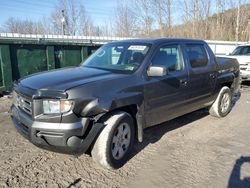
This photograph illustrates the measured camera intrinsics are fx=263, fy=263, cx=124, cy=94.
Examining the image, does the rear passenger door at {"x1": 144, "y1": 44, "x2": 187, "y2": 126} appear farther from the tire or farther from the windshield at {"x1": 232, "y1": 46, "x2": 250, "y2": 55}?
the windshield at {"x1": 232, "y1": 46, "x2": 250, "y2": 55}

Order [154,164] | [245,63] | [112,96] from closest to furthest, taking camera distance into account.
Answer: [112,96], [154,164], [245,63]

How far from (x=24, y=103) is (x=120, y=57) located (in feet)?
5.73

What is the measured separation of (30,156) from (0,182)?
755 millimetres

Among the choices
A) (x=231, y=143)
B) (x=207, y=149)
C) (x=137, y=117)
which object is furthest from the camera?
(x=231, y=143)

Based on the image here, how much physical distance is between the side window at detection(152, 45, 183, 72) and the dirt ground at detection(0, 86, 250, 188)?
4.35 feet

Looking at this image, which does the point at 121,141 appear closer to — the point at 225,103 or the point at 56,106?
the point at 56,106

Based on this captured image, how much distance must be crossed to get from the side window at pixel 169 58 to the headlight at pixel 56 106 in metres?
1.66

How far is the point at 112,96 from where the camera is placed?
341cm

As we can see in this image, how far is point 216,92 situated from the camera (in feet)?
19.3

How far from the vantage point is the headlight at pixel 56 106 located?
10.1 feet

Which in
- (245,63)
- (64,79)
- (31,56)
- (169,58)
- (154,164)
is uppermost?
(31,56)

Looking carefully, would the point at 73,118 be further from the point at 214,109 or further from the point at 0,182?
the point at 214,109

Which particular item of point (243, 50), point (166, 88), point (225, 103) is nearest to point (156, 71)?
point (166, 88)

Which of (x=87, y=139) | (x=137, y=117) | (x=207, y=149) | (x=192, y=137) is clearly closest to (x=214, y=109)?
(x=192, y=137)
